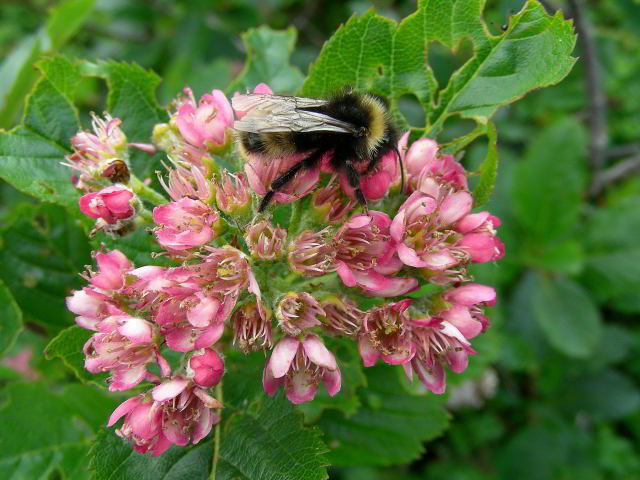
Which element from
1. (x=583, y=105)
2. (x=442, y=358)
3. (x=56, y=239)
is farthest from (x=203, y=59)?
(x=442, y=358)

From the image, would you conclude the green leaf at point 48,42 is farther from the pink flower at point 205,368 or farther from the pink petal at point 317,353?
the pink petal at point 317,353

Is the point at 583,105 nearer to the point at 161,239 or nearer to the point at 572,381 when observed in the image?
the point at 572,381

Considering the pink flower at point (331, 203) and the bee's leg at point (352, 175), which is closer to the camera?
the bee's leg at point (352, 175)

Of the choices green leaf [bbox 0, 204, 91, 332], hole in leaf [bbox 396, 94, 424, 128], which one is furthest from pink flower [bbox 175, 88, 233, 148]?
hole in leaf [bbox 396, 94, 424, 128]

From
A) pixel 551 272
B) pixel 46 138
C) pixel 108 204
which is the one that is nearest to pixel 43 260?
pixel 46 138

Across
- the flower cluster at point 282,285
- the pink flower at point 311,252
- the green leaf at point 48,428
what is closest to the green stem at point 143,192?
the flower cluster at point 282,285

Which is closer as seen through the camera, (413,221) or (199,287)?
(199,287)

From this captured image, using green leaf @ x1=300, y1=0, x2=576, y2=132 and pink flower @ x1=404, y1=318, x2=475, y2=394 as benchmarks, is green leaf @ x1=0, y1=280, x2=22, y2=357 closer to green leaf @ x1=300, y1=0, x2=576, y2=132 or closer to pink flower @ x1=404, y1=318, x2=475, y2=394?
green leaf @ x1=300, y1=0, x2=576, y2=132
